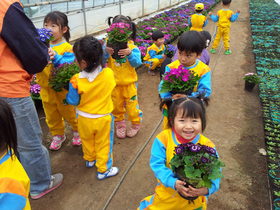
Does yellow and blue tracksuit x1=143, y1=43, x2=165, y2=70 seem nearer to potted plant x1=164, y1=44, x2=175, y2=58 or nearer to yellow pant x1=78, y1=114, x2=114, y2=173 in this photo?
potted plant x1=164, y1=44, x2=175, y2=58

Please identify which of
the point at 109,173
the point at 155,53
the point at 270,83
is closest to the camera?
the point at 109,173

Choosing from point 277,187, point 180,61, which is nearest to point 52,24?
point 180,61

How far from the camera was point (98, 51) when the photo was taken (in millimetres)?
2379

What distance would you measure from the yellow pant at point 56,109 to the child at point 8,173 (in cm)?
180

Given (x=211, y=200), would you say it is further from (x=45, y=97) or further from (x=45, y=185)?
(x=45, y=97)

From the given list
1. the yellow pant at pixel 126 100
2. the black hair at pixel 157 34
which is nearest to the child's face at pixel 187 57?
the yellow pant at pixel 126 100

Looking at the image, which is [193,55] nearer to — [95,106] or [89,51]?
[89,51]

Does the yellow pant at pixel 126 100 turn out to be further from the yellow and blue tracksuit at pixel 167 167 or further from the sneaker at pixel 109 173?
the yellow and blue tracksuit at pixel 167 167

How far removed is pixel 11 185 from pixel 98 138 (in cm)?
148

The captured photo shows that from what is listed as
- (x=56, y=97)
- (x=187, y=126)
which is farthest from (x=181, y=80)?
(x=56, y=97)

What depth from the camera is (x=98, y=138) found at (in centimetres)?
270

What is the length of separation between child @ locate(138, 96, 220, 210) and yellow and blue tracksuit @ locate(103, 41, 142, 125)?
4.82 feet

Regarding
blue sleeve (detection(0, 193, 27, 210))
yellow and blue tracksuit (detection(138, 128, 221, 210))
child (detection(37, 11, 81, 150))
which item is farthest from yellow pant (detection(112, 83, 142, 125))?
blue sleeve (detection(0, 193, 27, 210))

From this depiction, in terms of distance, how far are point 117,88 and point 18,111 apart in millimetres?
1601
